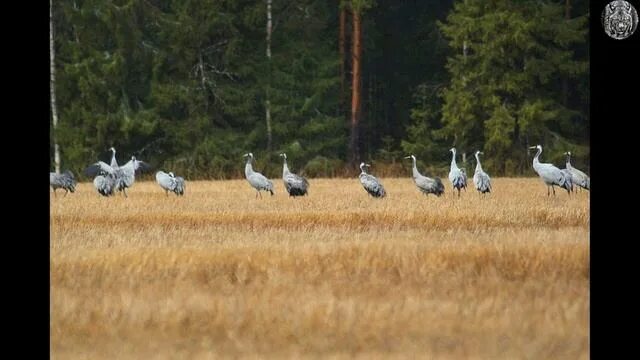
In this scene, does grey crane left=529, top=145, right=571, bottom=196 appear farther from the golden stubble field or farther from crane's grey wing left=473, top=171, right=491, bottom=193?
the golden stubble field

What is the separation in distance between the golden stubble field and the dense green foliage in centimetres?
1111

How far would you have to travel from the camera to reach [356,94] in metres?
24.1

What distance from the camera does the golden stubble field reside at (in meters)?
6.58

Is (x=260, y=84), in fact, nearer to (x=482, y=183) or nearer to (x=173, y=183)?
(x=173, y=183)

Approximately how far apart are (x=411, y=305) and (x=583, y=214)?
6427 mm

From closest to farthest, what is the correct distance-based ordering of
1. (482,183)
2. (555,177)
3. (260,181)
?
1. (555,177)
2. (482,183)
3. (260,181)

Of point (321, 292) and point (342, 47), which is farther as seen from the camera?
point (342, 47)

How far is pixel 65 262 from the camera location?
884cm

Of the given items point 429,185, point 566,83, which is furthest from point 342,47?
point 429,185

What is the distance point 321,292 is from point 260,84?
59.6ft

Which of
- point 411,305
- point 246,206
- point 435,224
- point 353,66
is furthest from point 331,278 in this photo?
point 353,66

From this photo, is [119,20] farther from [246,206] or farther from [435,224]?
[435,224]
